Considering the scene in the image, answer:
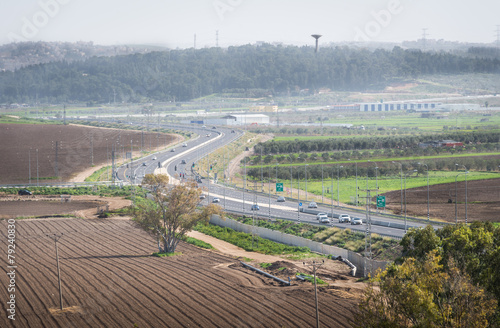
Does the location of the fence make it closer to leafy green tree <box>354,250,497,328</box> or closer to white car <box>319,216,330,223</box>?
white car <box>319,216,330,223</box>

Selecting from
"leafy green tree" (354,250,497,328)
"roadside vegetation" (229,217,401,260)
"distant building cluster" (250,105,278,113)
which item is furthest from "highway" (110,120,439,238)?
"distant building cluster" (250,105,278,113)

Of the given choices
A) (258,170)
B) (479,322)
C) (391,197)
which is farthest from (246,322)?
(258,170)

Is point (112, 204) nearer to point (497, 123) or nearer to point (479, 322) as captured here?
point (479, 322)

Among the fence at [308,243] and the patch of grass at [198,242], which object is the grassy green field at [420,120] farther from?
the patch of grass at [198,242]

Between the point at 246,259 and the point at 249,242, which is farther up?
the point at 246,259

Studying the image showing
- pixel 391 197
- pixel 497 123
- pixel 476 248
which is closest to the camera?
pixel 476 248

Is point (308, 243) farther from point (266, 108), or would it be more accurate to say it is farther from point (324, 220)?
point (266, 108)

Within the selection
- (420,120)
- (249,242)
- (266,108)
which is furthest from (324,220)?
(266,108)
